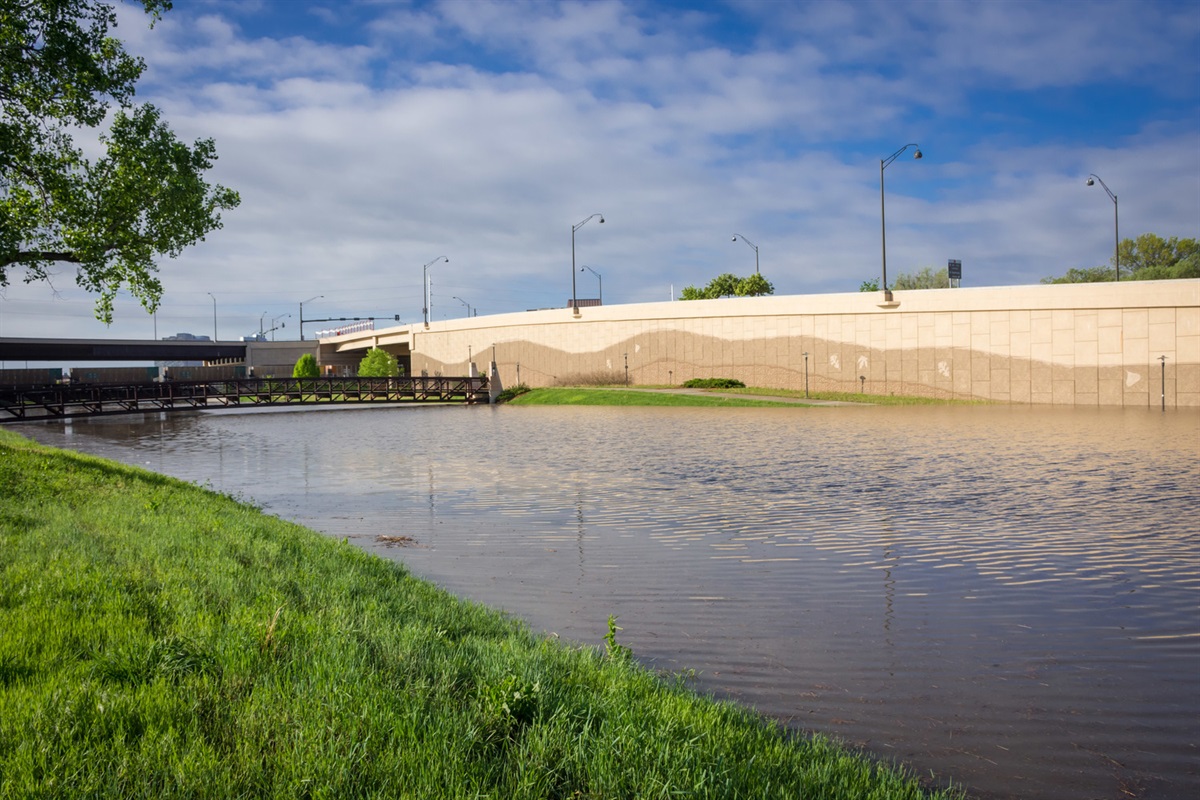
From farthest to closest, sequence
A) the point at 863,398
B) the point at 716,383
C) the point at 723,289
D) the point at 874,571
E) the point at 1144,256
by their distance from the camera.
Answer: the point at 723,289
the point at 1144,256
the point at 716,383
the point at 863,398
the point at 874,571

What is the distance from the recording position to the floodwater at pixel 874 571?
5.70 m

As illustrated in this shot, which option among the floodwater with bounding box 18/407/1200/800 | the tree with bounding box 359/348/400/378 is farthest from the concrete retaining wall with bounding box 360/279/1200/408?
the floodwater with bounding box 18/407/1200/800

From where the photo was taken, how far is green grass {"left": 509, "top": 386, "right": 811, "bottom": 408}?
2090 inches

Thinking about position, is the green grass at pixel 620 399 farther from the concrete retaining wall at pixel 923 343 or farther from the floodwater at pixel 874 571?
the floodwater at pixel 874 571

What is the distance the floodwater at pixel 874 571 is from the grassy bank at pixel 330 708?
1.00 m

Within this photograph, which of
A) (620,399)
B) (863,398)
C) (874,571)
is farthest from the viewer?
(620,399)

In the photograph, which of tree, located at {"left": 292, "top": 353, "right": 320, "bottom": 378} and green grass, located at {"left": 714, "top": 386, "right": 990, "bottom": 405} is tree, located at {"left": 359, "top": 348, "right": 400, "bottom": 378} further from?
green grass, located at {"left": 714, "top": 386, "right": 990, "bottom": 405}

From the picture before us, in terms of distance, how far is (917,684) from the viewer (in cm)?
642

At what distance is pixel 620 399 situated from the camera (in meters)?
59.7

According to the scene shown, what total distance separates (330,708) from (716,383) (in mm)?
60619

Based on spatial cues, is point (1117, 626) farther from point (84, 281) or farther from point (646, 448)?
point (84, 281)

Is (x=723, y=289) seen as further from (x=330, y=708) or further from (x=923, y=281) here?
(x=330, y=708)

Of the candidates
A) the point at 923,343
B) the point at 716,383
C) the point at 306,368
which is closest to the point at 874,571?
the point at 923,343

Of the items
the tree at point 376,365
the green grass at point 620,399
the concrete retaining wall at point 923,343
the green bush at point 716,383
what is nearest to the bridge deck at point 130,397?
the green grass at point 620,399
